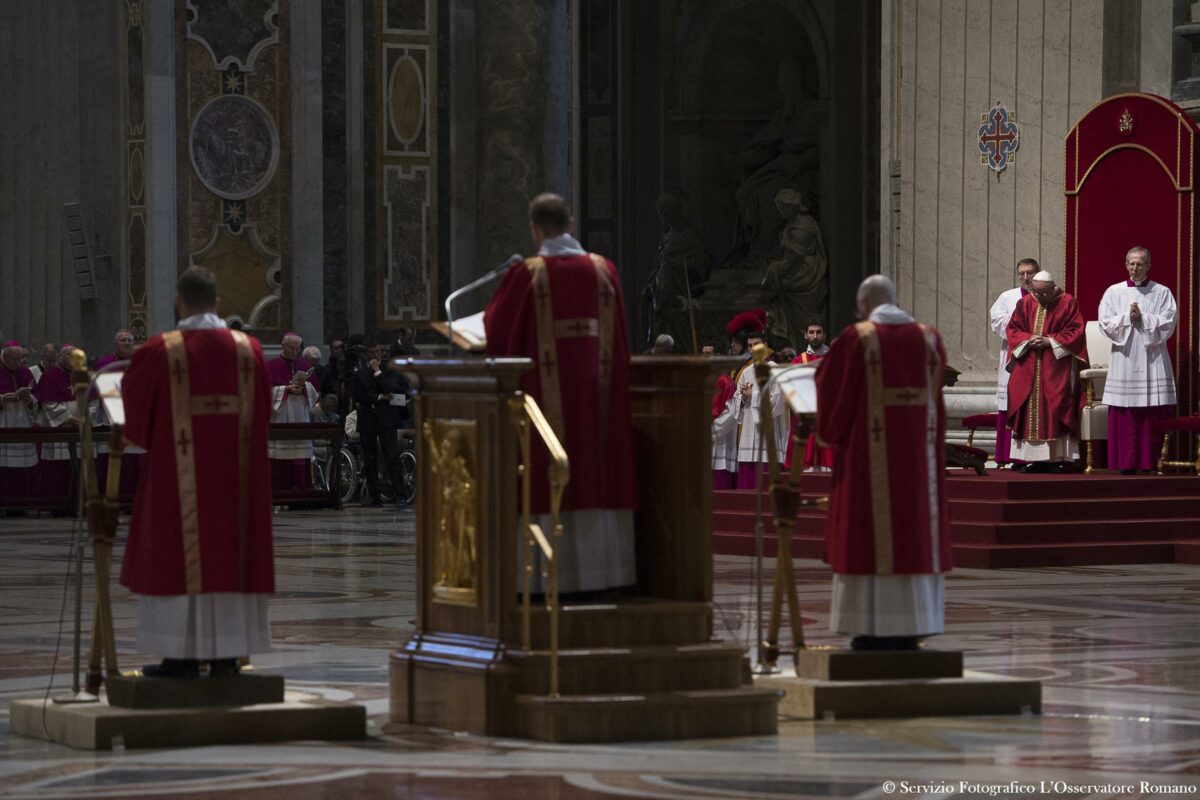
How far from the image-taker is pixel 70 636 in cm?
1022

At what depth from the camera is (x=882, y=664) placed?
782 cm

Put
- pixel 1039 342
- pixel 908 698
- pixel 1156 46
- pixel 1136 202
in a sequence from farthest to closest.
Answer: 1. pixel 1156 46
2. pixel 1136 202
3. pixel 1039 342
4. pixel 908 698

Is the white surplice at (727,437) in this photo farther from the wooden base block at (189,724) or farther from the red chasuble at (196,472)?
the wooden base block at (189,724)

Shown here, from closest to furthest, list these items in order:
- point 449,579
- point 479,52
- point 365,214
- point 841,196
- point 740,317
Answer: point 449,579, point 740,317, point 479,52, point 365,214, point 841,196

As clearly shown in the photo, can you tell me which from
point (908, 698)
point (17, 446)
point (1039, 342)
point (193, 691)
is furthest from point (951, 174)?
point (193, 691)

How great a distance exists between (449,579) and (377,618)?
11.1ft

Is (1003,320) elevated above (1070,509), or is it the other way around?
(1003,320)

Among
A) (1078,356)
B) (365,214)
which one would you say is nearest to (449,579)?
(1078,356)

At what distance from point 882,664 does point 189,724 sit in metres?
2.37

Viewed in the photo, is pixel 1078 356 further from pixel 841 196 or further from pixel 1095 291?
pixel 841 196

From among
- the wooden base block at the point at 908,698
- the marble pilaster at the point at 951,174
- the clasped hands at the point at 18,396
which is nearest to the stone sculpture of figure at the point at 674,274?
the marble pilaster at the point at 951,174

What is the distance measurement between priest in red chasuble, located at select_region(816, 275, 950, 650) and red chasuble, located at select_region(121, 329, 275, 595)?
2051 millimetres

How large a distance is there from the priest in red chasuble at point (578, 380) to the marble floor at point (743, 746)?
0.63 meters

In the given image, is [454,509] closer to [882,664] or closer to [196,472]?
[196,472]
